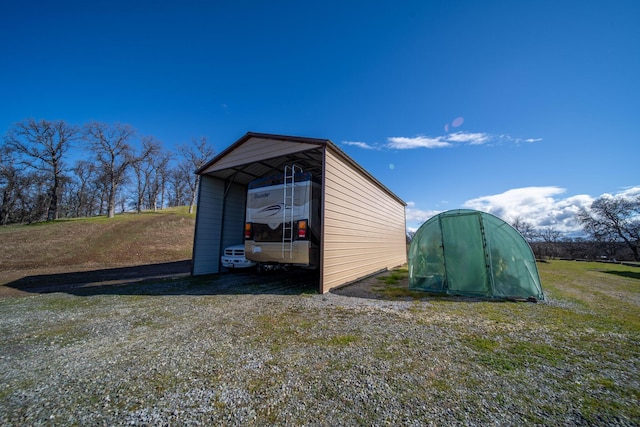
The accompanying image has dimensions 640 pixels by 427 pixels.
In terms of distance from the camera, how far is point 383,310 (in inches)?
189

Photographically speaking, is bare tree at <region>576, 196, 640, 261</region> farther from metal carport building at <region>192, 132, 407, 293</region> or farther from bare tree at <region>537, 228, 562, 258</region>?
metal carport building at <region>192, 132, 407, 293</region>

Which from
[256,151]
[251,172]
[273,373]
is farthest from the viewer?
[251,172]

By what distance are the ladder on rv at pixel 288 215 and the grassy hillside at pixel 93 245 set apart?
11.0 m

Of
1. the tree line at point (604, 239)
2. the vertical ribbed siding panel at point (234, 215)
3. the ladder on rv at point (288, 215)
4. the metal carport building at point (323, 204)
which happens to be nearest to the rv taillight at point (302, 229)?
the ladder on rv at point (288, 215)

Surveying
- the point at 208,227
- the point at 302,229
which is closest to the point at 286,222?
the point at 302,229

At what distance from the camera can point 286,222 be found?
6566 millimetres

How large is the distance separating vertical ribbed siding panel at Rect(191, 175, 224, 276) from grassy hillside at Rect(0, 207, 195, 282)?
690 centimetres

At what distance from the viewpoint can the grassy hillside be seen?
482 inches

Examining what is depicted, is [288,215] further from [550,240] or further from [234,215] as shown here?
[550,240]

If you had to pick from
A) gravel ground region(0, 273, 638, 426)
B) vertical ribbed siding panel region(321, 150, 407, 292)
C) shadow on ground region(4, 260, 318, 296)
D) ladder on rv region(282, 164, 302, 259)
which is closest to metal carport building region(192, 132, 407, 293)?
vertical ribbed siding panel region(321, 150, 407, 292)

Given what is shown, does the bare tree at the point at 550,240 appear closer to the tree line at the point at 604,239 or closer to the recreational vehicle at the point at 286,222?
the tree line at the point at 604,239

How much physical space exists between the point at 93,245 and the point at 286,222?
55.6 feet

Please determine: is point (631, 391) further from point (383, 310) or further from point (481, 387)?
point (383, 310)

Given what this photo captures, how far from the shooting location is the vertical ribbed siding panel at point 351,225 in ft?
21.8
